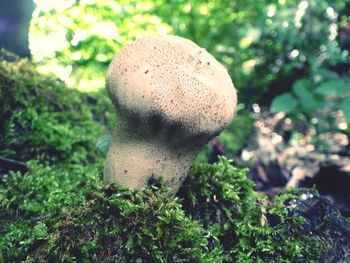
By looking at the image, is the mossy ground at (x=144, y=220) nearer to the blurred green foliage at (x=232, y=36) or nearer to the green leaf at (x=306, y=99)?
the green leaf at (x=306, y=99)

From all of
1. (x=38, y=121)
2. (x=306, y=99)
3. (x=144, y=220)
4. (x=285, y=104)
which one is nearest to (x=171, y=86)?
(x=144, y=220)

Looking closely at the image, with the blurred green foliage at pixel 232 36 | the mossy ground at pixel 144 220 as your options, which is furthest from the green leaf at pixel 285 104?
the mossy ground at pixel 144 220

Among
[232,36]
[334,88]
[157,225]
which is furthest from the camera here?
[232,36]

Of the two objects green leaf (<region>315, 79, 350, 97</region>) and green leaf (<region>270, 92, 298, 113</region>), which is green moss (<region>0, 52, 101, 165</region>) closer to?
green leaf (<region>270, 92, 298, 113</region>)

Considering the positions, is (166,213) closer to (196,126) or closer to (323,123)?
(196,126)

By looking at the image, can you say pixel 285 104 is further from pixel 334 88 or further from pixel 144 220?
pixel 144 220

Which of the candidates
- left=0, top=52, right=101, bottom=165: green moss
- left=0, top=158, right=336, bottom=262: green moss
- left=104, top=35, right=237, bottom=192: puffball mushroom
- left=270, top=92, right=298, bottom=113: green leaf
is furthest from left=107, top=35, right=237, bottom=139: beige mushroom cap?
left=270, top=92, right=298, bottom=113: green leaf

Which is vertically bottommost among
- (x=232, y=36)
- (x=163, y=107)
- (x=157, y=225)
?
(x=232, y=36)
